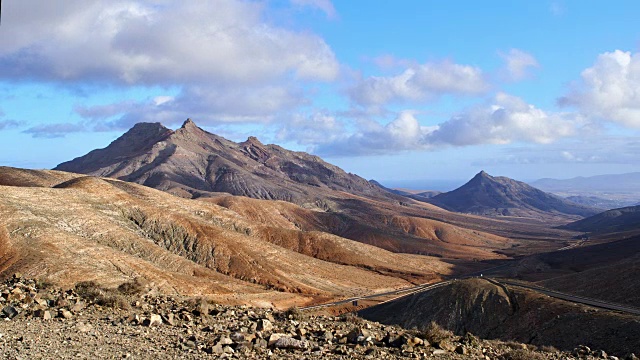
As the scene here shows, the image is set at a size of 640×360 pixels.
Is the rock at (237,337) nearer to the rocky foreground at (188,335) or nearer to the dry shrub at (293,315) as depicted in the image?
the rocky foreground at (188,335)

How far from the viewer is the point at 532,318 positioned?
1635 inches

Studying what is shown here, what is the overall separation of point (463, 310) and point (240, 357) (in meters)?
37.6

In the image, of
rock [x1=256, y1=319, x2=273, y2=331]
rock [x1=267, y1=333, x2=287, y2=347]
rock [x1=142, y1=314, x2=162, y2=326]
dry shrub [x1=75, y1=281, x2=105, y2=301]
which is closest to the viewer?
rock [x1=267, y1=333, x2=287, y2=347]

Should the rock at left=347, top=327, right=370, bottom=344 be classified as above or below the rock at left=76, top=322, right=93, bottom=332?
above

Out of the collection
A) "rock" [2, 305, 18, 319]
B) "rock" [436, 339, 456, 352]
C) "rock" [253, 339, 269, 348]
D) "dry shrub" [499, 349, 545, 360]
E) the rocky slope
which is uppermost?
"rock" [253, 339, 269, 348]

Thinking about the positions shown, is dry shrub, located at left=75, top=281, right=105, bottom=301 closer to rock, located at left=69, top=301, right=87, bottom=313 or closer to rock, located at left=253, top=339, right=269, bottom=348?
rock, located at left=69, top=301, right=87, bottom=313

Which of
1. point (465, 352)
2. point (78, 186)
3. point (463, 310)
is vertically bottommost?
point (463, 310)

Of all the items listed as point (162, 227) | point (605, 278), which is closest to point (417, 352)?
point (605, 278)

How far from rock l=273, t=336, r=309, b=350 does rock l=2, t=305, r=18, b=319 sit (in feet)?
28.8

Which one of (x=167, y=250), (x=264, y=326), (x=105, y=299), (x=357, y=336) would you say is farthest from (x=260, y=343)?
(x=167, y=250)

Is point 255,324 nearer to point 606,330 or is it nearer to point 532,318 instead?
point 606,330

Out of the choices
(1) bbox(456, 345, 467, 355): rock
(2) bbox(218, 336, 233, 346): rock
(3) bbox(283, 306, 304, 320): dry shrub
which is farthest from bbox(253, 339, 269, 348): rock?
(1) bbox(456, 345, 467, 355): rock

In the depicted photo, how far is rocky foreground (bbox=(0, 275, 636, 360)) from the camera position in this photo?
43.8ft

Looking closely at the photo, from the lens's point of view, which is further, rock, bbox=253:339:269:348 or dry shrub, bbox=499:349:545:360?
dry shrub, bbox=499:349:545:360
